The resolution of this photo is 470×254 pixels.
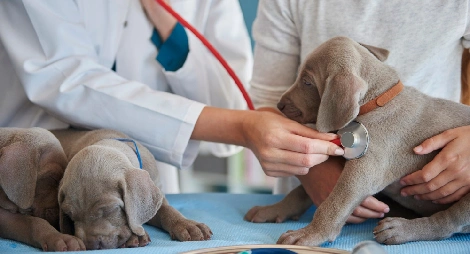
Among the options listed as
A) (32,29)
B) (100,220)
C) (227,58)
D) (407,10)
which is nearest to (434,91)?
(407,10)

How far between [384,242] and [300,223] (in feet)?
1.02

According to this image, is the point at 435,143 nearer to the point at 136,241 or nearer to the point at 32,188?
the point at 136,241

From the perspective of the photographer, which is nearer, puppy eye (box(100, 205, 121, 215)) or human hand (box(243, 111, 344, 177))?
puppy eye (box(100, 205, 121, 215))

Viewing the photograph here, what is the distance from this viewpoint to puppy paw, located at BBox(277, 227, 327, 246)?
4.28ft

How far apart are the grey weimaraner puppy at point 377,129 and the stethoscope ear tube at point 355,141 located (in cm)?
2

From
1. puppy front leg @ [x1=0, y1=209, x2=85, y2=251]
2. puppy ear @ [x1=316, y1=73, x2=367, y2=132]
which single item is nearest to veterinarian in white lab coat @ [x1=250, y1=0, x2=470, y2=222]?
puppy ear @ [x1=316, y1=73, x2=367, y2=132]

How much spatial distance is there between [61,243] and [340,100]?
72cm

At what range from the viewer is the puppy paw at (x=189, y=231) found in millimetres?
1362

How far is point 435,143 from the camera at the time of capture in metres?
1.37

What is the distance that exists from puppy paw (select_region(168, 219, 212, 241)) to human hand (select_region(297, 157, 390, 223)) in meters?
0.36

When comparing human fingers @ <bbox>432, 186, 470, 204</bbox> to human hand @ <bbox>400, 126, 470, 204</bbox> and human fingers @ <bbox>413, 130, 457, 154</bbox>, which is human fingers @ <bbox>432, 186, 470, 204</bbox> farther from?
human fingers @ <bbox>413, 130, 457, 154</bbox>

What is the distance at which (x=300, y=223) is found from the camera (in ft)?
5.18

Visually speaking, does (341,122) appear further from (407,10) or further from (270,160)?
(407,10)

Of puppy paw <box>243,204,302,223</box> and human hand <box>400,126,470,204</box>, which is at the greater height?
human hand <box>400,126,470,204</box>
